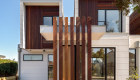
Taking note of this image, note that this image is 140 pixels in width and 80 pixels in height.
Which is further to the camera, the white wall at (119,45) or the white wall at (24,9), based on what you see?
the white wall at (24,9)

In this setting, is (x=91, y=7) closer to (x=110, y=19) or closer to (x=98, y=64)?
(x=110, y=19)

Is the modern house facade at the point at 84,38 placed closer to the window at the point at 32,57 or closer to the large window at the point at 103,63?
the large window at the point at 103,63

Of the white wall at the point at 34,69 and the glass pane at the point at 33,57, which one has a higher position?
the glass pane at the point at 33,57

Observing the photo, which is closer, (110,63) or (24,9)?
(110,63)

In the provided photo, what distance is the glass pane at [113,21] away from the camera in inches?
240

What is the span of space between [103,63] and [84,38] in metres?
2.24

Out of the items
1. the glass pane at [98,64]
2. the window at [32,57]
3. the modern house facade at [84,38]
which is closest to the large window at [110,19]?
the modern house facade at [84,38]

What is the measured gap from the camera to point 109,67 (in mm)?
5480

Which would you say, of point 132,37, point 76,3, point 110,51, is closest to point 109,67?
point 110,51

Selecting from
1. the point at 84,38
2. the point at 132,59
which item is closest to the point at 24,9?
the point at 84,38

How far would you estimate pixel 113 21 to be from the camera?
243 inches

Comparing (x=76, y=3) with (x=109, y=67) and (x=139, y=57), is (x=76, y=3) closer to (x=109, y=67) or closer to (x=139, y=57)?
(x=109, y=67)

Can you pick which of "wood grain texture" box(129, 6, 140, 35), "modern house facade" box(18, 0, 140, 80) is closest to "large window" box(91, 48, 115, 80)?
"modern house facade" box(18, 0, 140, 80)

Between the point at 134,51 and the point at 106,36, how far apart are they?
275 cm
